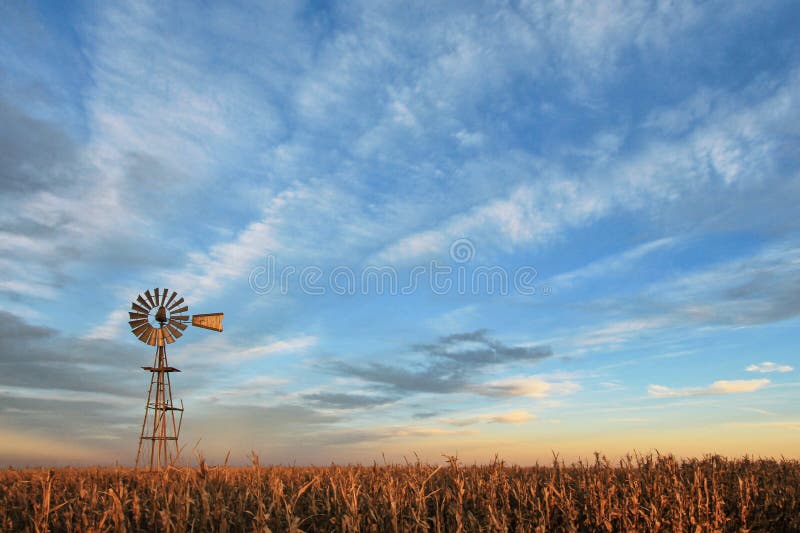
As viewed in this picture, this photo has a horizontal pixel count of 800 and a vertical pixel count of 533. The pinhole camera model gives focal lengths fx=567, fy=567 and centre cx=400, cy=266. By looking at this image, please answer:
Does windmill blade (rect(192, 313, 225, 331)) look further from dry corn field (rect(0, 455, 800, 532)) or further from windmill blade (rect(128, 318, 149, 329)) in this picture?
dry corn field (rect(0, 455, 800, 532))

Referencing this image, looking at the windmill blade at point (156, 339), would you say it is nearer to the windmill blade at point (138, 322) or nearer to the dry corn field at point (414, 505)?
the windmill blade at point (138, 322)

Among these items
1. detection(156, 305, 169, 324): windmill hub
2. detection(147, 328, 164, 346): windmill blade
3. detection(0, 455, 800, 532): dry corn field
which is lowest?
detection(0, 455, 800, 532): dry corn field

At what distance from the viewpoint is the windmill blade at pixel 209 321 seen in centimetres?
3331

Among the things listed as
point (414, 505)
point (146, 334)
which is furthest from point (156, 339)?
point (414, 505)

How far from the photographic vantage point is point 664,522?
8.73 meters

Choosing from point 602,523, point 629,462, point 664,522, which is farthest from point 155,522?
point 629,462

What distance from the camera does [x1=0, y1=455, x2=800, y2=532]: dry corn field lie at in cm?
718

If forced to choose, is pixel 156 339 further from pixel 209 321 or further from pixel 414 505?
pixel 414 505

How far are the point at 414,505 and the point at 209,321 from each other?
27.9 metres

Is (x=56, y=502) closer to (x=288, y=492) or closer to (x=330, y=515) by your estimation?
(x=288, y=492)

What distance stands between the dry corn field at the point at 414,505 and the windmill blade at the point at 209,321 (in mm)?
21642

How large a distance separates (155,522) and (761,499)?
35.8ft

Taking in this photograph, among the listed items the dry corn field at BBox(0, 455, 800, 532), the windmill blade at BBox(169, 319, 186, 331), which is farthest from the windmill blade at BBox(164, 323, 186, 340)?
the dry corn field at BBox(0, 455, 800, 532)

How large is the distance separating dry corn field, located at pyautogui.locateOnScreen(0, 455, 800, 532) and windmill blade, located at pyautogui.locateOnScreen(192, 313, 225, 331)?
21642mm
